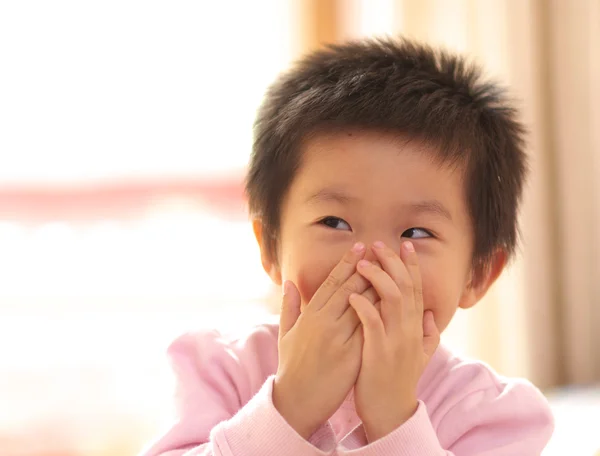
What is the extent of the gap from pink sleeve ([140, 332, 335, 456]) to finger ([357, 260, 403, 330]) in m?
0.17

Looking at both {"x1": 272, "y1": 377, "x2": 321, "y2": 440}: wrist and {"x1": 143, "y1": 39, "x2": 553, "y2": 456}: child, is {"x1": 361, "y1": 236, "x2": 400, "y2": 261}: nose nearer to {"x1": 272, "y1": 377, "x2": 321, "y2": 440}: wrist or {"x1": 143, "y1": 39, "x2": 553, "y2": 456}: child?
{"x1": 143, "y1": 39, "x2": 553, "y2": 456}: child

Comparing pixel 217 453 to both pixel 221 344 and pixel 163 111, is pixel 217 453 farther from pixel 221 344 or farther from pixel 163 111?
pixel 163 111

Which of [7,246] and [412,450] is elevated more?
[7,246]

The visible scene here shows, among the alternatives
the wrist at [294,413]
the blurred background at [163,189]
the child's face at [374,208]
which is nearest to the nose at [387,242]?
the child's face at [374,208]

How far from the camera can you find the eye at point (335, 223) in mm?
1050

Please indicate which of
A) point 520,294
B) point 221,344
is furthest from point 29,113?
point 520,294

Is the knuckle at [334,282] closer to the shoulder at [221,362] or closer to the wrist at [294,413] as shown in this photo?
the wrist at [294,413]

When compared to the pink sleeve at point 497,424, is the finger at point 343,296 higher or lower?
higher

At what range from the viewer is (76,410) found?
2307mm

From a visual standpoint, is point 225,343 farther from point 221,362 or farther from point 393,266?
point 393,266

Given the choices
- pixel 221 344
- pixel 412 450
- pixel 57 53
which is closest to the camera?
pixel 412 450

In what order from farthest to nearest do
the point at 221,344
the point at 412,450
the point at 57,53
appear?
1. the point at 57,53
2. the point at 221,344
3. the point at 412,450

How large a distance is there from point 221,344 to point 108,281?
1180 millimetres

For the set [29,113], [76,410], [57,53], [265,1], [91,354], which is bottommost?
[76,410]
